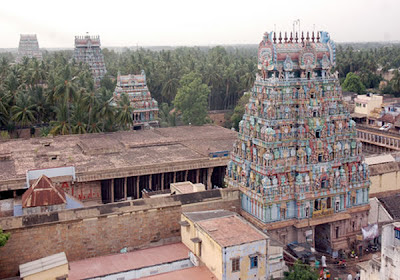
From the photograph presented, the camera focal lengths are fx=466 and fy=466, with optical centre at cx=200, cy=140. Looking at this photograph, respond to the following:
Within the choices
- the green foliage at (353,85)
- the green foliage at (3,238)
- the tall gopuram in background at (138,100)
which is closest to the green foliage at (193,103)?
the tall gopuram in background at (138,100)

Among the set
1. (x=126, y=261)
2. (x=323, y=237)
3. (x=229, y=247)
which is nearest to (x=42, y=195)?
(x=126, y=261)

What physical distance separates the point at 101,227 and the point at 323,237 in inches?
448

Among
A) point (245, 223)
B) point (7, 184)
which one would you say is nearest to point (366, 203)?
point (245, 223)

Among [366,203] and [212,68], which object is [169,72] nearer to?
[212,68]

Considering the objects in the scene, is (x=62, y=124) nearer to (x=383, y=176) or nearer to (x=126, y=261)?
(x=126, y=261)

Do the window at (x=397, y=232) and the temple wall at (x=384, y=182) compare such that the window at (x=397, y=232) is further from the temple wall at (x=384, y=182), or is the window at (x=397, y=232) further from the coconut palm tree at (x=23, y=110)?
the coconut palm tree at (x=23, y=110)

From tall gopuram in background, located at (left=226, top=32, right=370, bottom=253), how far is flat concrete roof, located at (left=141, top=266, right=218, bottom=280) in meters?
4.17

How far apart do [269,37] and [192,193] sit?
874 centimetres

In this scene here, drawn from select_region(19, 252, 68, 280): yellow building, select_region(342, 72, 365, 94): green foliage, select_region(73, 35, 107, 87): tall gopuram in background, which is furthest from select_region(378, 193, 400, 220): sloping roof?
select_region(73, 35, 107, 87): tall gopuram in background

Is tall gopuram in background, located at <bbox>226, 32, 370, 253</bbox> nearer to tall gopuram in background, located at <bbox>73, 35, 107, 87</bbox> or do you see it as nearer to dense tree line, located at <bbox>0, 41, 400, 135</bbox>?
dense tree line, located at <bbox>0, 41, 400, 135</bbox>

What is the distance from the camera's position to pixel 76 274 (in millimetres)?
19453

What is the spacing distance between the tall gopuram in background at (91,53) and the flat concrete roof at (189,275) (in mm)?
57599

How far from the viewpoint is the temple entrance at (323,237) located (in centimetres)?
2389

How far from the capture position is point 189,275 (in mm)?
19312
